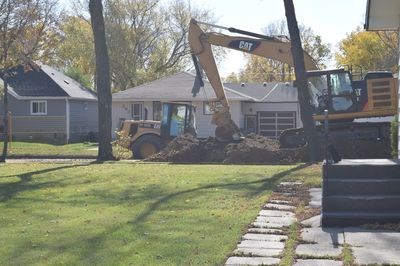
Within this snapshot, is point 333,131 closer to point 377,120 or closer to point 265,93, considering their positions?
point 377,120

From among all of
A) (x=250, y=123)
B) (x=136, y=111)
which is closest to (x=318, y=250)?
(x=136, y=111)

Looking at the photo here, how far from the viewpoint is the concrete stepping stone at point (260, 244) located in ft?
22.5

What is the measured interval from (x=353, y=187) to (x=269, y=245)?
6.61 feet

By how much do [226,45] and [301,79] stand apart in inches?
265

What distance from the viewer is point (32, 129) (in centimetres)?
4231

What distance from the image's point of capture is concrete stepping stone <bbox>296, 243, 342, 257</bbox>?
6469mm

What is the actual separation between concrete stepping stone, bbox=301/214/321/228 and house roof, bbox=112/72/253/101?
29.5 metres

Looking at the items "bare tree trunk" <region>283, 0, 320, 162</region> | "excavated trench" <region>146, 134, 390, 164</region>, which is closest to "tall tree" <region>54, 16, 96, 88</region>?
"excavated trench" <region>146, 134, 390, 164</region>

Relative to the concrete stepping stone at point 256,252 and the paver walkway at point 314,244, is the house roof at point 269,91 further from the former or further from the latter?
the concrete stepping stone at point 256,252

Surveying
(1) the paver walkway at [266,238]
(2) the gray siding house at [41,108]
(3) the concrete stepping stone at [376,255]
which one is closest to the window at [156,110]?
(2) the gray siding house at [41,108]

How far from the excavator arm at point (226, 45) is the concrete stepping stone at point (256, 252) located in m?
17.5

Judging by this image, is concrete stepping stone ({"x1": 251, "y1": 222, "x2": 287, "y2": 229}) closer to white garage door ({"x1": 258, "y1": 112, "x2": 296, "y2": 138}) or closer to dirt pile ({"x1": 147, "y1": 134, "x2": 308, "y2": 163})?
dirt pile ({"x1": 147, "y1": 134, "x2": 308, "y2": 163})

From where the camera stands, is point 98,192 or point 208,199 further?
point 98,192

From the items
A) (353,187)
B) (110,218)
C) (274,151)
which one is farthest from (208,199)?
(274,151)
